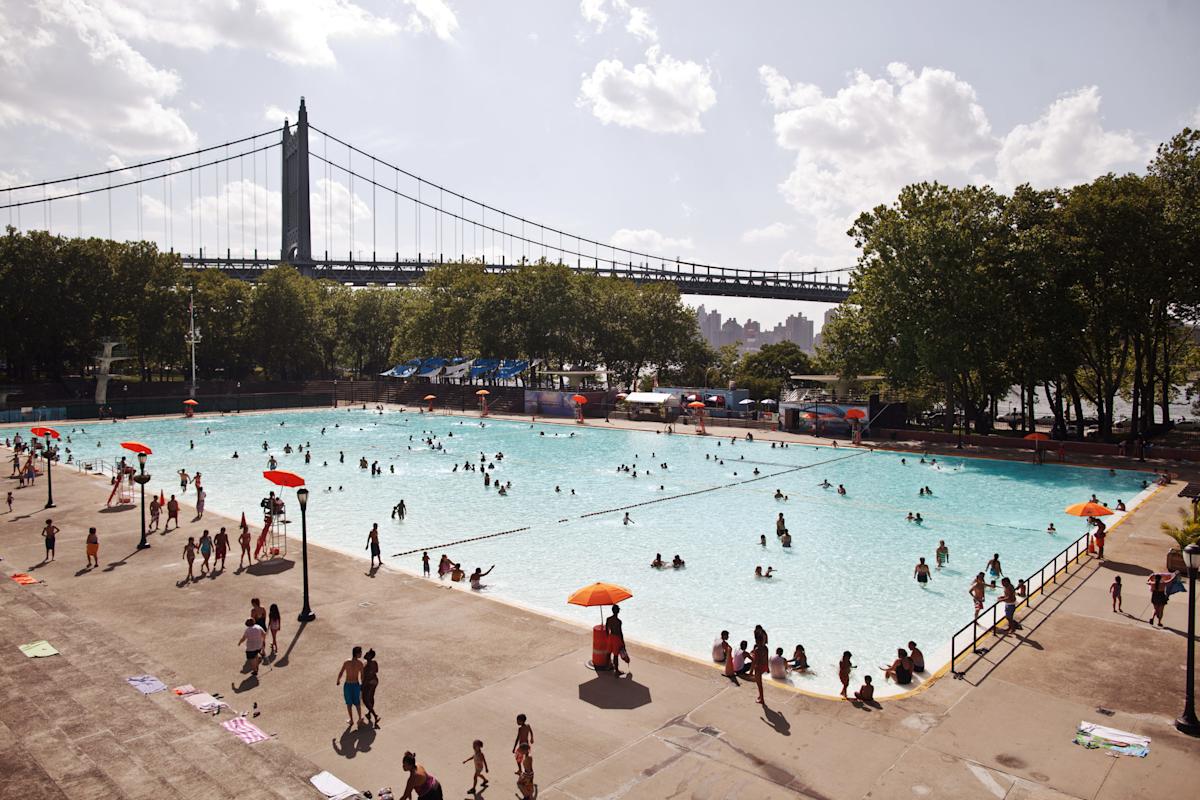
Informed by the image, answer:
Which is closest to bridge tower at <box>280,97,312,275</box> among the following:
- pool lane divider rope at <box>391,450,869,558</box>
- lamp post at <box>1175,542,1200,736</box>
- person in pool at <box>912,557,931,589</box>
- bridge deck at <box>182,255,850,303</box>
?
bridge deck at <box>182,255,850,303</box>

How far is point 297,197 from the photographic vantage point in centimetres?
13038

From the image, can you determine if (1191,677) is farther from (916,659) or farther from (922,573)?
(922,573)

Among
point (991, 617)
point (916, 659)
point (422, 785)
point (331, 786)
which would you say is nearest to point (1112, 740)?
point (916, 659)

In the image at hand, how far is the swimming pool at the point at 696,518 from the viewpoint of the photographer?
21.6 metres

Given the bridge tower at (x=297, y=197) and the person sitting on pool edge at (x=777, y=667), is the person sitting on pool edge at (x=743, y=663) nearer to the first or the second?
the person sitting on pool edge at (x=777, y=667)

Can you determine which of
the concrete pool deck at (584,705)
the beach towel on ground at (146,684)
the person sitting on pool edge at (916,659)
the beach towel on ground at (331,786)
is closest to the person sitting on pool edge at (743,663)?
the concrete pool deck at (584,705)

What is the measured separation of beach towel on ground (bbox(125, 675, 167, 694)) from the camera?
13.4 meters

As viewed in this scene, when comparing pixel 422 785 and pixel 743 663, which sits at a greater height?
pixel 422 785

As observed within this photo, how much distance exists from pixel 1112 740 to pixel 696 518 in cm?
2251

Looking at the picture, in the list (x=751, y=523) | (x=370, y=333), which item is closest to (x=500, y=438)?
(x=751, y=523)

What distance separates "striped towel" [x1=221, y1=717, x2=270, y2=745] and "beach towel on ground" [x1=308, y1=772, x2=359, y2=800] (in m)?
1.70

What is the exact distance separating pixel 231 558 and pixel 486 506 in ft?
48.2

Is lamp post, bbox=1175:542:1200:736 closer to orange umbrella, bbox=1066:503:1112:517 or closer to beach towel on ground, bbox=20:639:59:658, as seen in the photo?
orange umbrella, bbox=1066:503:1112:517

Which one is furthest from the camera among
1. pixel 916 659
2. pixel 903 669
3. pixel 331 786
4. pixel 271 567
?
pixel 271 567
